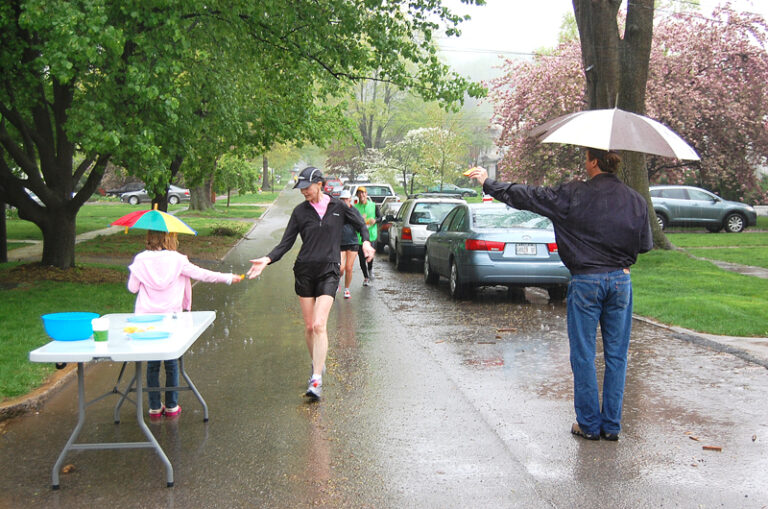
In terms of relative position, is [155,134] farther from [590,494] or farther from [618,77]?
[618,77]

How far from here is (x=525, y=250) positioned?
468 inches

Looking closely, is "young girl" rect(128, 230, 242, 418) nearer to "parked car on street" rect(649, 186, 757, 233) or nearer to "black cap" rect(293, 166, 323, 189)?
"black cap" rect(293, 166, 323, 189)

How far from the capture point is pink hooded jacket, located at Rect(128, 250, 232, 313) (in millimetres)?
5723

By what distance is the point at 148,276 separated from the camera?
225 inches

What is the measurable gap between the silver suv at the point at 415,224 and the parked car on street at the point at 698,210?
1283 cm

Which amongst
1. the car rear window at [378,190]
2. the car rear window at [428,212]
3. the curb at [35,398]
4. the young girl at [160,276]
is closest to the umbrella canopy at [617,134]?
the young girl at [160,276]

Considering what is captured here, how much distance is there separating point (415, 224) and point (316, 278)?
1099 cm

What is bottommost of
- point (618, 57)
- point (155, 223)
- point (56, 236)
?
point (56, 236)

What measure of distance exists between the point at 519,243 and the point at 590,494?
25.2ft

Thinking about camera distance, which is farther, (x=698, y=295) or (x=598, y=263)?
(x=698, y=295)

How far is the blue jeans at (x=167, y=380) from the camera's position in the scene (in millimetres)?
5938

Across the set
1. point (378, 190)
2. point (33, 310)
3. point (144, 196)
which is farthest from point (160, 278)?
point (144, 196)

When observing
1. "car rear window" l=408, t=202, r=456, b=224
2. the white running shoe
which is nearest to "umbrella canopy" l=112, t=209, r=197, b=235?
the white running shoe

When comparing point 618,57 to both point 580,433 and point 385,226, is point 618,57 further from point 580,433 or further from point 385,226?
point 580,433
